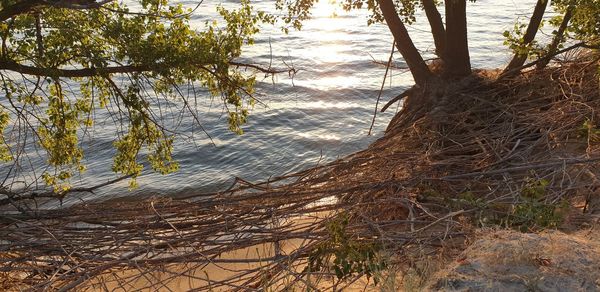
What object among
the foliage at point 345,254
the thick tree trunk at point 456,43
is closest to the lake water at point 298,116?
the thick tree trunk at point 456,43

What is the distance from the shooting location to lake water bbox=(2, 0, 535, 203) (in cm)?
1219

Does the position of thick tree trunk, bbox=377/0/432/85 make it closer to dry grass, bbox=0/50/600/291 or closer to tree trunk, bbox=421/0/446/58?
tree trunk, bbox=421/0/446/58

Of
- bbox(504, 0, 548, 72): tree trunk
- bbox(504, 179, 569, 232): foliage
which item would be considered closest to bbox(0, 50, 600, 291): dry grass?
bbox(504, 179, 569, 232): foliage

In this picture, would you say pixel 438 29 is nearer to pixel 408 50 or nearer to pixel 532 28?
pixel 408 50

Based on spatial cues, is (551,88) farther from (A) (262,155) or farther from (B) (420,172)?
(A) (262,155)

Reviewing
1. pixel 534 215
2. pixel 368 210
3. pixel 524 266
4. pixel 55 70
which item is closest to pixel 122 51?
pixel 55 70

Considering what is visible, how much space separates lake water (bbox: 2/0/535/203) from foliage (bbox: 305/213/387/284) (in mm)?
3448

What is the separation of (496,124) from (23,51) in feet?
21.0

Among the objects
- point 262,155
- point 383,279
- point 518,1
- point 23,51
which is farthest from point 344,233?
point 518,1

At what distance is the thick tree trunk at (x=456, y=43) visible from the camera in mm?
10180

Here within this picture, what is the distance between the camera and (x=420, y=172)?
7043 mm

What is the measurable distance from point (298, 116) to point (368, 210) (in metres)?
9.76

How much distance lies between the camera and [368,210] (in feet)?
20.6

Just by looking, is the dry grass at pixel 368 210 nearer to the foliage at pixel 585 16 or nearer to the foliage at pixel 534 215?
the foliage at pixel 534 215
